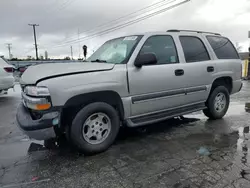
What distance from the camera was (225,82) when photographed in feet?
17.4

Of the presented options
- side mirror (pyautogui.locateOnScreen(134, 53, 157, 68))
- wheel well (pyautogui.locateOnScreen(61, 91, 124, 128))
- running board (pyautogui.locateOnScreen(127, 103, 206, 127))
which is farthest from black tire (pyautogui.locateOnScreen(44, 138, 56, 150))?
side mirror (pyautogui.locateOnScreen(134, 53, 157, 68))

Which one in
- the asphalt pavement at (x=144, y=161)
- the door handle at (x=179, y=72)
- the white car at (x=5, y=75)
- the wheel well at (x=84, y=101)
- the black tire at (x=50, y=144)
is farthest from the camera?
the white car at (x=5, y=75)

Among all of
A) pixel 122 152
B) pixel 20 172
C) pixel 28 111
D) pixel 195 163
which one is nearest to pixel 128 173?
pixel 122 152

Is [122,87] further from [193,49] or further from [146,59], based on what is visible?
[193,49]

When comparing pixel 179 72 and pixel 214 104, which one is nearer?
pixel 179 72

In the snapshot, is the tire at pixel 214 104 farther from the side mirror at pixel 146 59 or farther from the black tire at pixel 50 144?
the black tire at pixel 50 144

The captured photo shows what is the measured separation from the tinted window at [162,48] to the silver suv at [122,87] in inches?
0.7

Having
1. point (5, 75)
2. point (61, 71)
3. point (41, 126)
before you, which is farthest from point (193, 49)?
point (5, 75)

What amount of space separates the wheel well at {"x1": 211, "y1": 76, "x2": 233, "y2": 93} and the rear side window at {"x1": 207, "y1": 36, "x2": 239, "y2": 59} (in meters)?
0.50

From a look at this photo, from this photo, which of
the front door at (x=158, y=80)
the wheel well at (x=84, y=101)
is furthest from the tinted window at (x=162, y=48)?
the wheel well at (x=84, y=101)

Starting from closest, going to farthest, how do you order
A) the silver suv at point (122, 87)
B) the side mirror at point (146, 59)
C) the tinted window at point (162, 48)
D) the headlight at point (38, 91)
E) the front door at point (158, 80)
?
the headlight at point (38, 91) → the silver suv at point (122, 87) → the side mirror at point (146, 59) → the front door at point (158, 80) → the tinted window at point (162, 48)

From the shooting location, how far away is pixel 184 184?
8.43 ft

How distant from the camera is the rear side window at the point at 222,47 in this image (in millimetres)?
4965

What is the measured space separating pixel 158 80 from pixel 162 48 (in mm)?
670
